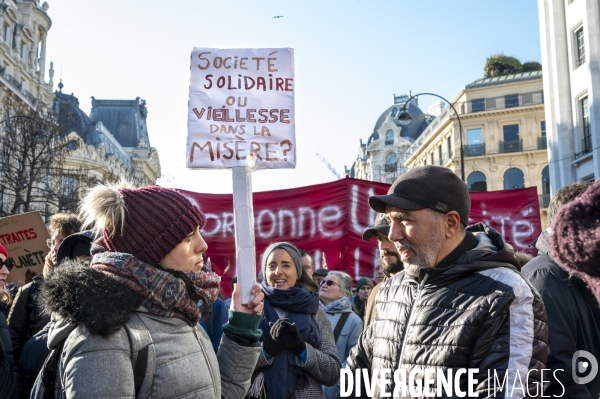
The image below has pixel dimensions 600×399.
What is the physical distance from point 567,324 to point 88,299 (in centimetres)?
224

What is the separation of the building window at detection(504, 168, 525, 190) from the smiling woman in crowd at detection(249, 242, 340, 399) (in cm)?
4926

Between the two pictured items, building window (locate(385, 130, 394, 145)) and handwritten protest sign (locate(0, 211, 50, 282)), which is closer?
handwritten protest sign (locate(0, 211, 50, 282))

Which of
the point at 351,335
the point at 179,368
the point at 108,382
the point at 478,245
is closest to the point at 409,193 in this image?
the point at 478,245

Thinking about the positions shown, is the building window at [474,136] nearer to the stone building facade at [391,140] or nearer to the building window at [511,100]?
the building window at [511,100]

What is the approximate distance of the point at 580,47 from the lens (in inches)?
1021

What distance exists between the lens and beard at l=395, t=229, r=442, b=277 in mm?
2943

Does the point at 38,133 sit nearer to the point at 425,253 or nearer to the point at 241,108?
the point at 241,108

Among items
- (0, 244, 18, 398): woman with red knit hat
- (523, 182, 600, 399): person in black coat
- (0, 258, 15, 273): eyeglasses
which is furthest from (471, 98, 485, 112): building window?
(0, 244, 18, 398): woman with red knit hat

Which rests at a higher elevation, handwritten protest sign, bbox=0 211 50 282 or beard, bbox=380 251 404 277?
handwritten protest sign, bbox=0 211 50 282

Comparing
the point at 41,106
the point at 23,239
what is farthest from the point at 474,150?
the point at 23,239

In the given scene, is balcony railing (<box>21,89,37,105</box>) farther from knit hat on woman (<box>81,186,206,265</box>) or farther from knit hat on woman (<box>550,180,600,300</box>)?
knit hat on woman (<box>550,180,600,300</box>)

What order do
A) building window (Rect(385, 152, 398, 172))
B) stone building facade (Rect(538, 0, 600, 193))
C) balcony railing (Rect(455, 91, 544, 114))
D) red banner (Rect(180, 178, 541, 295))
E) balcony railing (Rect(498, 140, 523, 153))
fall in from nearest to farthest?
red banner (Rect(180, 178, 541, 295)) → stone building facade (Rect(538, 0, 600, 193)) → balcony railing (Rect(455, 91, 544, 114)) → balcony railing (Rect(498, 140, 523, 153)) → building window (Rect(385, 152, 398, 172))

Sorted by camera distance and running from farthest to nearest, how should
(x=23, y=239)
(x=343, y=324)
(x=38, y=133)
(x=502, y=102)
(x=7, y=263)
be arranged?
(x=502, y=102) < (x=38, y=133) < (x=23, y=239) < (x=343, y=324) < (x=7, y=263)

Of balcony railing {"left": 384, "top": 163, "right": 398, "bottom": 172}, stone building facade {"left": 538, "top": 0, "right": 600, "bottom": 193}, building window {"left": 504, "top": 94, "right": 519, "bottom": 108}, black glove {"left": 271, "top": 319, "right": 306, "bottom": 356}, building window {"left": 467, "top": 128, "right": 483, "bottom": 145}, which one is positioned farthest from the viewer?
balcony railing {"left": 384, "top": 163, "right": 398, "bottom": 172}
